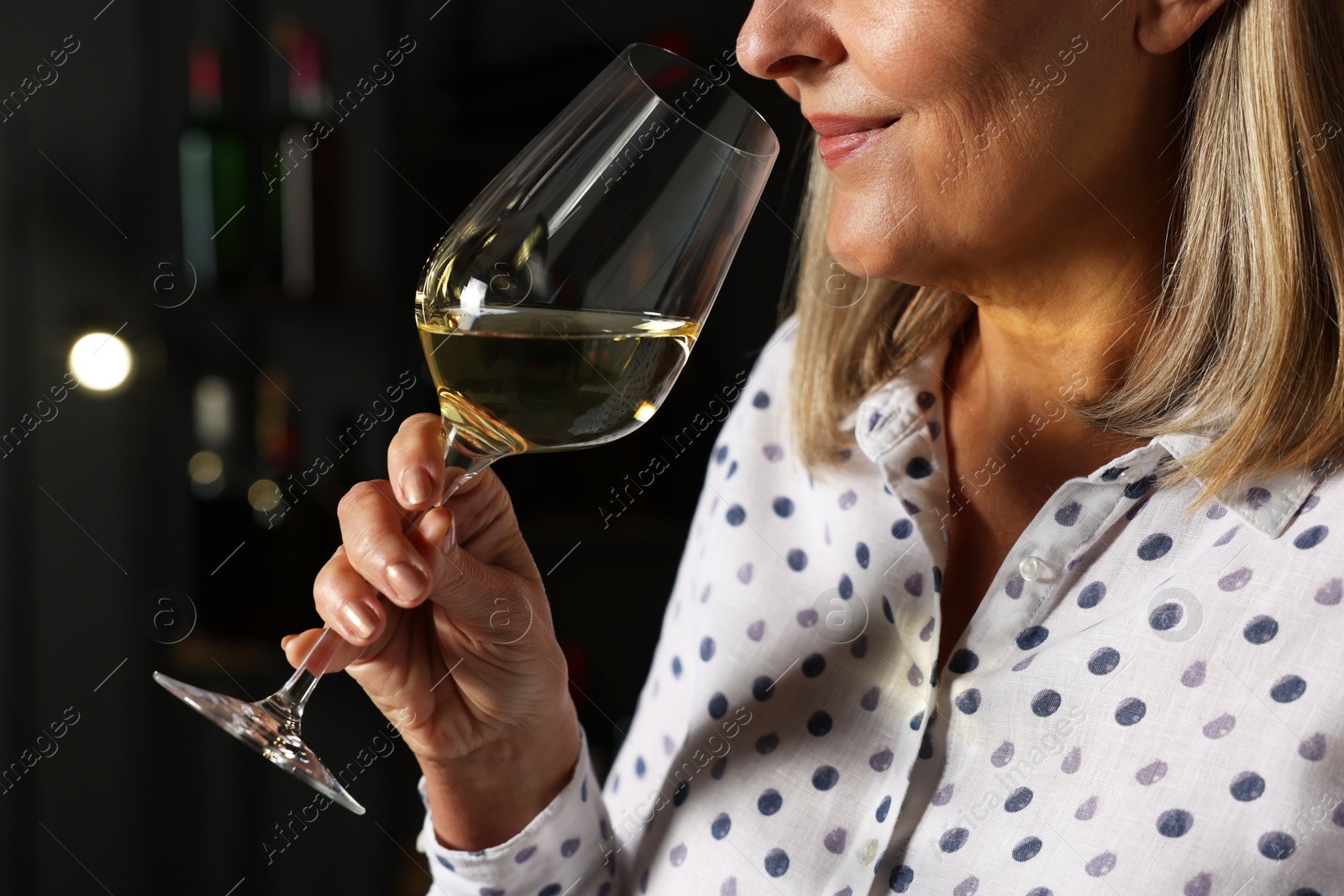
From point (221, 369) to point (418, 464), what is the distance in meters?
1.22

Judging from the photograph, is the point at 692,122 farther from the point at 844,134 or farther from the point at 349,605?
the point at 349,605

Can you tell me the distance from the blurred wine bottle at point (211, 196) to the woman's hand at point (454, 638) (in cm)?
105

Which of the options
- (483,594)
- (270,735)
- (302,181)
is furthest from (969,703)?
(302,181)

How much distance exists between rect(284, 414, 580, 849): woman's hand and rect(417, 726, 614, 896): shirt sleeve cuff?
1 centimetres

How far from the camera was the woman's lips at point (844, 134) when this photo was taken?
747 millimetres

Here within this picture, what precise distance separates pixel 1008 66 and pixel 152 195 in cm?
138

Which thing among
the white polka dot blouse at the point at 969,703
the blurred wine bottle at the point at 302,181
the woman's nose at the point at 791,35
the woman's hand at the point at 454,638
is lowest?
the white polka dot blouse at the point at 969,703

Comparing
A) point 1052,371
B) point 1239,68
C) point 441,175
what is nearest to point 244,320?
point 441,175

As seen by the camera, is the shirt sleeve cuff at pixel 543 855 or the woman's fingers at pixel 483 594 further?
the shirt sleeve cuff at pixel 543 855

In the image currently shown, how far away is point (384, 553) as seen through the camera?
2.08ft

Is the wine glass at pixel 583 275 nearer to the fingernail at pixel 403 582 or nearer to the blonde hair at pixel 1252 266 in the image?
the fingernail at pixel 403 582

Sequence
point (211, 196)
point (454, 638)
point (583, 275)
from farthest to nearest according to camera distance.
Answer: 1. point (211, 196)
2. point (454, 638)
3. point (583, 275)

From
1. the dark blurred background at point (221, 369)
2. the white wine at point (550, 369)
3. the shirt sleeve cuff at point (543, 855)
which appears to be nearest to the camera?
the white wine at point (550, 369)

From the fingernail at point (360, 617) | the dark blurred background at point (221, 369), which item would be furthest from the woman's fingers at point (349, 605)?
the dark blurred background at point (221, 369)
